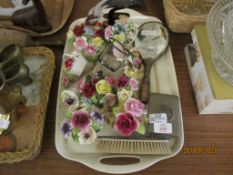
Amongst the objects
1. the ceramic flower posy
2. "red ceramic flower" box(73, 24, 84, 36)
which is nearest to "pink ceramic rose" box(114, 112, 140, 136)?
the ceramic flower posy

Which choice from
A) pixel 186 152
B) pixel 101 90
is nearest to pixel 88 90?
pixel 101 90

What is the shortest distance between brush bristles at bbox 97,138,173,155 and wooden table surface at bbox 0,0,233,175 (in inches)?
1.7

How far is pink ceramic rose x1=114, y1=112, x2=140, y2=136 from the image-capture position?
435 millimetres

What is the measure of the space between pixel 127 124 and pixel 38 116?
0.19m

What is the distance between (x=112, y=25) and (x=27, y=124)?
29 centimetres

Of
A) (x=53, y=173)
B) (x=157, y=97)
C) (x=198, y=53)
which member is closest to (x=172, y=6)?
(x=198, y=53)

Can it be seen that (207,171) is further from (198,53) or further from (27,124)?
(27,124)

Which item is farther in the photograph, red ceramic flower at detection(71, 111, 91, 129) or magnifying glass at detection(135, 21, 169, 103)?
magnifying glass at detection(135, 21, 169, 103)

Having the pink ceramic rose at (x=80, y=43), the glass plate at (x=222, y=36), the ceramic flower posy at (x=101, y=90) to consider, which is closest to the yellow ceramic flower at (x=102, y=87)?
the ceramic flower posy at (x=101, y=90)

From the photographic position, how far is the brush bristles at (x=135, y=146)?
1.58 feet

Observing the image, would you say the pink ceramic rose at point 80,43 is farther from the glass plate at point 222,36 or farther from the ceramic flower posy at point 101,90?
the glass plate at point 222,36

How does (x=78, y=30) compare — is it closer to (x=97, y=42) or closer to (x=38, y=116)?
(x=97, y=42)

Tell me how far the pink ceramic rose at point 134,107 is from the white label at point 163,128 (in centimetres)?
4

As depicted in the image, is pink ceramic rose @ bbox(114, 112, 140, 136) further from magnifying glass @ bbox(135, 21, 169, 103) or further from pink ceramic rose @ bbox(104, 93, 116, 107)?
magnifying glass @ bbox(135, 21, 169, 103)
